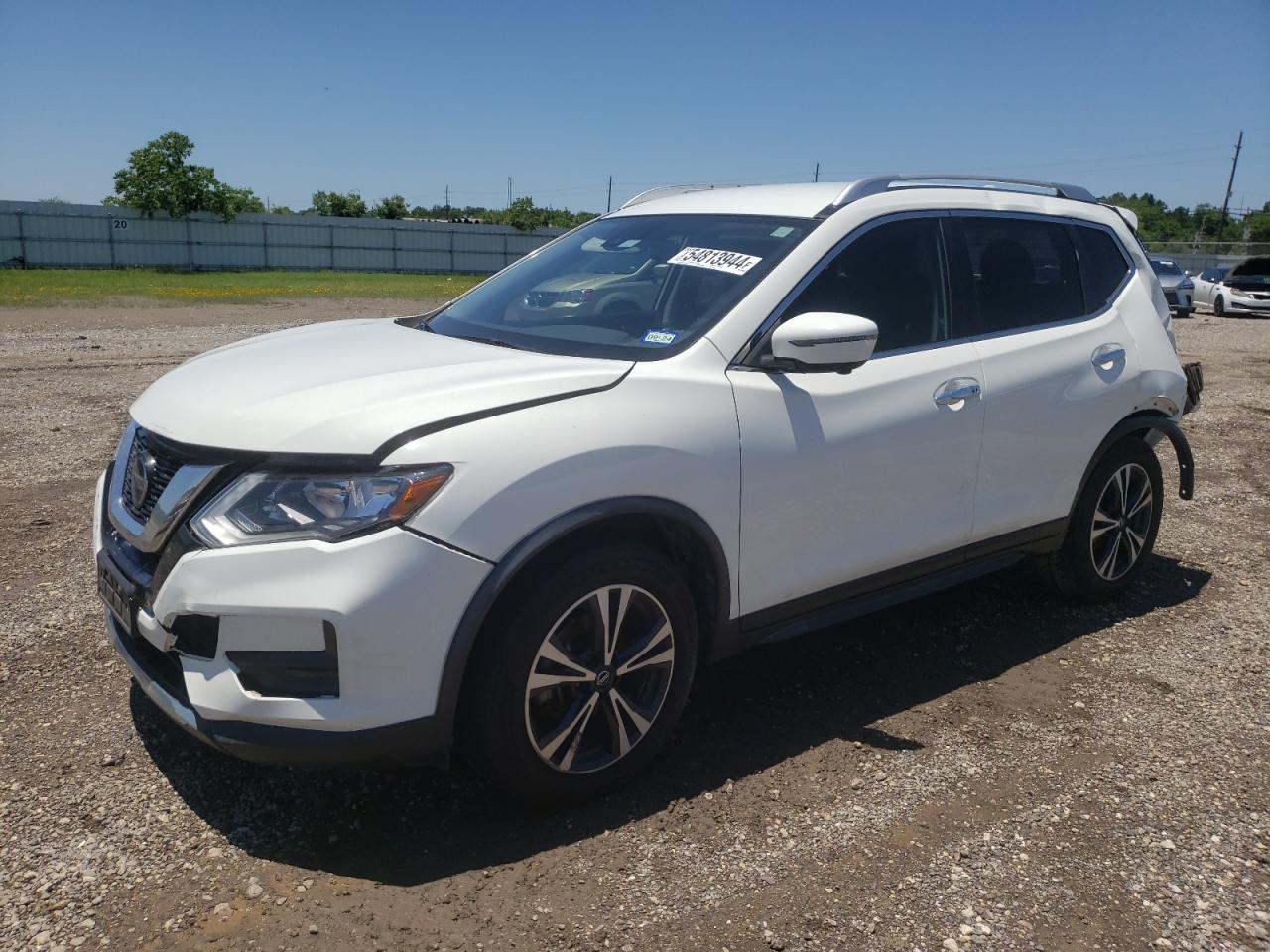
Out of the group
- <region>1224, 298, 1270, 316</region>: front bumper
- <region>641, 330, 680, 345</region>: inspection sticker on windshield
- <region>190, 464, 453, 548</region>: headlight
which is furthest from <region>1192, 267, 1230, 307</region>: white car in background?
<region>190, 464, 453, 548</region>: headlight

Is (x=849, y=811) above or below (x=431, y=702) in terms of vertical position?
below

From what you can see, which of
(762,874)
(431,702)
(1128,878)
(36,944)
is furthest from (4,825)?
(1128,878)

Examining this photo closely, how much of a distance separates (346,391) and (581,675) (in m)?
1.08

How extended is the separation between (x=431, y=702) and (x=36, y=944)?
1.11m

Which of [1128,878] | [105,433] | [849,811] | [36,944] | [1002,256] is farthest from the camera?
[105,433]

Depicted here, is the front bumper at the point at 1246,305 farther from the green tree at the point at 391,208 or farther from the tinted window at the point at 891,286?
the green tree at the point at 391,208

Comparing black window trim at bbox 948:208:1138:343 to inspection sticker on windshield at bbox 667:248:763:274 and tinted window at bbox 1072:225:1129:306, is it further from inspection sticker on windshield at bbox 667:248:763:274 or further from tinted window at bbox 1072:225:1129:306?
inspection sticker on windshield at bbox 667:248:763:274

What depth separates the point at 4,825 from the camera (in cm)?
303

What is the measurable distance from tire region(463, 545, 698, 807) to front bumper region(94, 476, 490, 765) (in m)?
0.17

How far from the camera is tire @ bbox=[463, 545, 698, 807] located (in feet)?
9.41

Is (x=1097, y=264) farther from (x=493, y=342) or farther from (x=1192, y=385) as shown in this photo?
(x=493, y=342)

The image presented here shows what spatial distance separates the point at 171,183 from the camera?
44594mm

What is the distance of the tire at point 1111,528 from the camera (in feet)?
15.7

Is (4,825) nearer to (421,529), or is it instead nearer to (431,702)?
(431,702)
